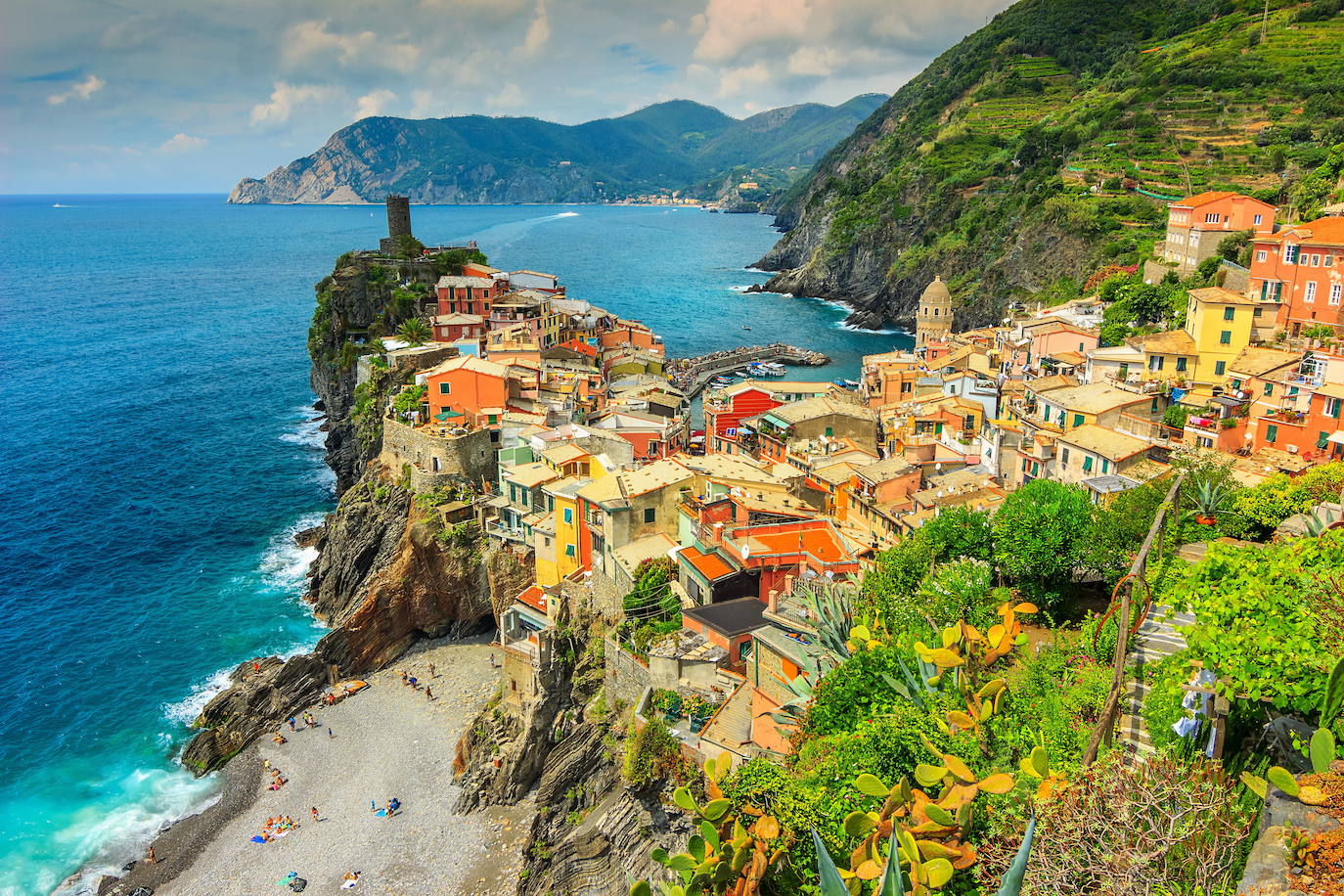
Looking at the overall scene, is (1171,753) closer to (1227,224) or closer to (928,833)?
(928,833)

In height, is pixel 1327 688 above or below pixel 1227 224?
below

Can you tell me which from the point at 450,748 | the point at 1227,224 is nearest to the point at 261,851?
the point at 450,748

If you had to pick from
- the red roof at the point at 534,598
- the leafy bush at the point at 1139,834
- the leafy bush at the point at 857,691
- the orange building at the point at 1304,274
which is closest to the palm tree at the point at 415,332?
the red roof at the point at 534,598

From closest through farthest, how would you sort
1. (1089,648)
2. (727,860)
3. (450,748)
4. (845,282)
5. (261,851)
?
1. (727,860)
2. (1089,648)
3. (261,851)
4. (450,748)
5. (845,282)

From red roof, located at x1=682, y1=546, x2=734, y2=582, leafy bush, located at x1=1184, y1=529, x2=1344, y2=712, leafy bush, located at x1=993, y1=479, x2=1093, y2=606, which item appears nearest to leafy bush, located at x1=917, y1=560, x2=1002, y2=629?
leafy bush, located at x1=993, y1=479, x2=1093, y2=606

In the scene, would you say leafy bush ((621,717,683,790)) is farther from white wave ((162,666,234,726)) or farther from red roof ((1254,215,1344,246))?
red roof ((1254,215,1344,246))

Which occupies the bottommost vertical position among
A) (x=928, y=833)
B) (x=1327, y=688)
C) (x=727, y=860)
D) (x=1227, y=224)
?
(x=727, y=860)

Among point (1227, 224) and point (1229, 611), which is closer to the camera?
point (1229, 611)

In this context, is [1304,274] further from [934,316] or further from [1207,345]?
[934,316]
